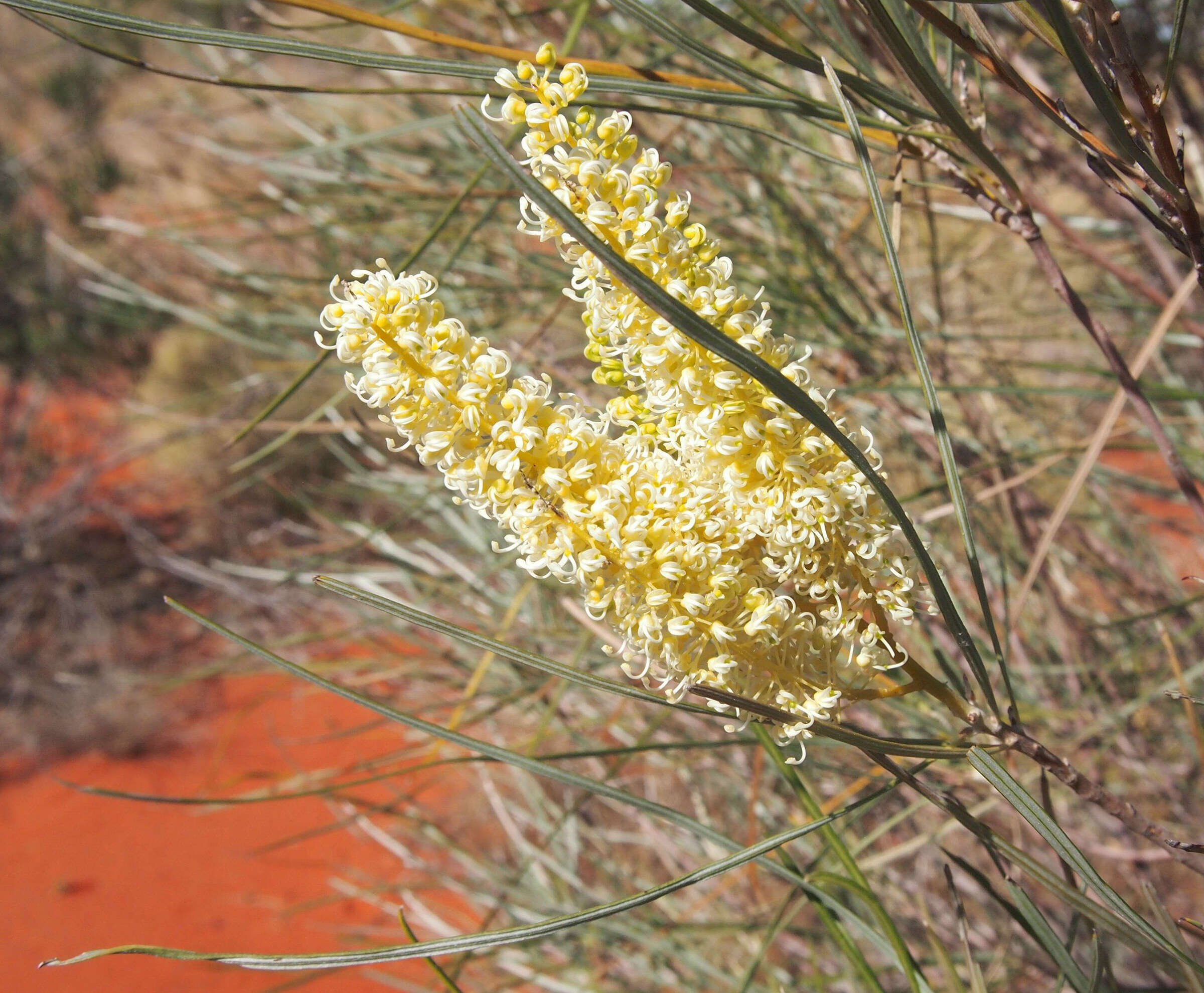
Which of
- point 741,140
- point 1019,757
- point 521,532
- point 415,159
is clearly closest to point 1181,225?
point 521,532

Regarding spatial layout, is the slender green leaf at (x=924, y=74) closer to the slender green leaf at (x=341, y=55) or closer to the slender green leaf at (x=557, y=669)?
the slender green leaf at (x=341, y=55)

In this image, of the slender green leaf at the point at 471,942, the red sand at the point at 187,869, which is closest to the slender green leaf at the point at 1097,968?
the slender green leaf at the point at 471,942

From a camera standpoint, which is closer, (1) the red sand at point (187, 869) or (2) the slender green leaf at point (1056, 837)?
(2) the slender green leaf at point (1056, 837)

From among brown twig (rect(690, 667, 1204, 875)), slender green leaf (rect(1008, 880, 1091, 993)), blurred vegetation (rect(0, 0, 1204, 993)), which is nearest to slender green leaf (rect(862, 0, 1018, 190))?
blurred vegetation (rect(0, 0, 1204, 993))

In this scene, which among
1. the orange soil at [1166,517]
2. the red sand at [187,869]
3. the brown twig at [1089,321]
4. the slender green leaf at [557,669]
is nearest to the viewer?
the slender green leaf at [557,669]

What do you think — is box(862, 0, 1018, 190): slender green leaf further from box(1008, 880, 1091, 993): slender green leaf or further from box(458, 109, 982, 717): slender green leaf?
box(1008, 880, 1091, 993): slender green leaf

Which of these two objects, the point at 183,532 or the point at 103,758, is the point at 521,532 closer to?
the point at 103,758
